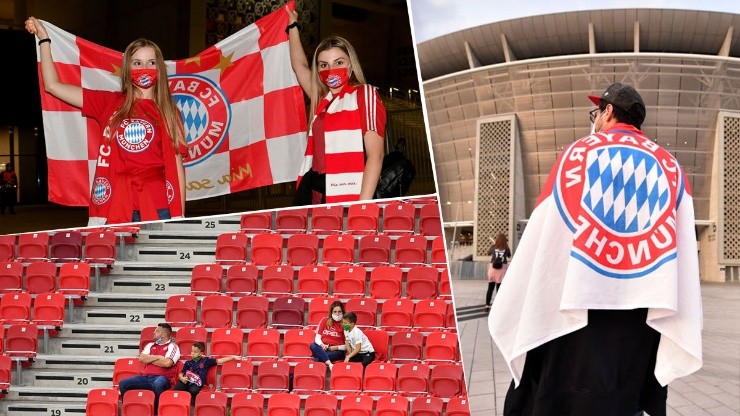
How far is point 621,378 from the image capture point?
4.30ft

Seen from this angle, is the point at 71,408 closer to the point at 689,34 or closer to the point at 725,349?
the point at 725,349

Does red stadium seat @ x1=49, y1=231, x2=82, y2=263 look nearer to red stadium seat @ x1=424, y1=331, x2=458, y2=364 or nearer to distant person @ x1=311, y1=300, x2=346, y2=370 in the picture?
distant person @ x1=311, y1=300, x2=346, y2=370

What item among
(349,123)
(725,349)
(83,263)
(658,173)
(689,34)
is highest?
(689,34)

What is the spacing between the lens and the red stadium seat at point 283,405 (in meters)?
4.57

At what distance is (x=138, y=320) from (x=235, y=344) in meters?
0.78

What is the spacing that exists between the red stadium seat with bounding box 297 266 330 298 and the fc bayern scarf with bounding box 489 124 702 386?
382 cm

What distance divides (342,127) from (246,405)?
253 centimetres

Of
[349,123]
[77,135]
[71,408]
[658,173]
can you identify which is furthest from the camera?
[71,408]

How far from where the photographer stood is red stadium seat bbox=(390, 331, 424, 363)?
464cm

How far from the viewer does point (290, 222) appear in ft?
17.3

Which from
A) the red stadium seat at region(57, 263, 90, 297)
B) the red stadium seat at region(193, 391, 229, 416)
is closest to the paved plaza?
the red stadium seat at region(193, 391, 229, 416)

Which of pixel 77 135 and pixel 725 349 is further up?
pixel 77 135

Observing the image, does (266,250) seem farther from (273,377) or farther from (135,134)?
(135,134)

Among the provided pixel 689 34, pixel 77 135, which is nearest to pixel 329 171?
pixel 77 135
